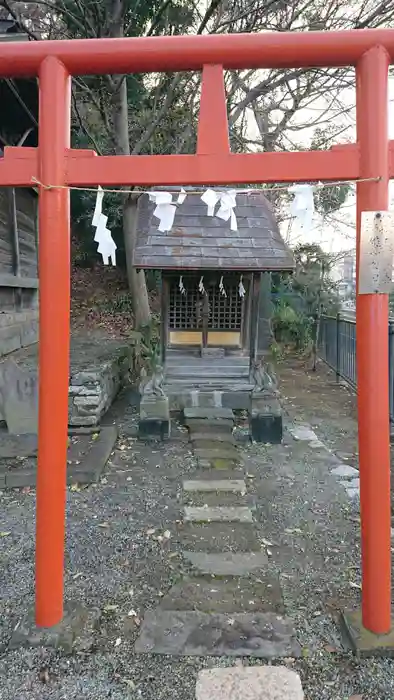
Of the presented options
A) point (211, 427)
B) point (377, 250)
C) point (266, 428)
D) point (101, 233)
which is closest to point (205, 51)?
point (101, 233)

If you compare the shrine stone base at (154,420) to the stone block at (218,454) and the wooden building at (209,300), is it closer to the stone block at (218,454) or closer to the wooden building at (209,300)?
the stone block at (218,454)

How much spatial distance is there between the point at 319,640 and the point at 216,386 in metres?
4.48

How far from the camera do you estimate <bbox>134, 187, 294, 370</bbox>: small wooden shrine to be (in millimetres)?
6367

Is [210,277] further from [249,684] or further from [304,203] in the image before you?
[249,684]

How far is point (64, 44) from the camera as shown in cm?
250

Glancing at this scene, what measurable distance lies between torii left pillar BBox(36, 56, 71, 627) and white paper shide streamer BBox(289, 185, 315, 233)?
1.28 metres

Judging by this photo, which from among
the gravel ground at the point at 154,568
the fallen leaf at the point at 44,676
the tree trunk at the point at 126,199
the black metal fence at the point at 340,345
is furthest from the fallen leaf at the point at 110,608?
the black metal fence at the point at 340,345

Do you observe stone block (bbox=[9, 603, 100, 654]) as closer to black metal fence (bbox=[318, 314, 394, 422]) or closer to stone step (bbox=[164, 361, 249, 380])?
stone step (bbox=[164, 361, 249, 380])

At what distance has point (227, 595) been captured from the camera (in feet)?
9.71

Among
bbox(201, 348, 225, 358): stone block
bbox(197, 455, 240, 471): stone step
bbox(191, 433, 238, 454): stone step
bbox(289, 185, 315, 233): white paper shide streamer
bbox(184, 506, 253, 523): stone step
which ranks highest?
bbox(289, 185, 315, 233): white paper shide streamer

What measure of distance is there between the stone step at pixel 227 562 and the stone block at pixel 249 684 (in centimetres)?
89

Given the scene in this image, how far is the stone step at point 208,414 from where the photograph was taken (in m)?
6.60

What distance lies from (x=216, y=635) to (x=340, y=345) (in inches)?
341

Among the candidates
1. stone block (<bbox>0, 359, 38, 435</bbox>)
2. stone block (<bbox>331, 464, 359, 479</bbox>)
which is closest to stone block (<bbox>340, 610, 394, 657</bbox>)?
stone block (<bbox>331, 464, 359, 479</bbox>)
